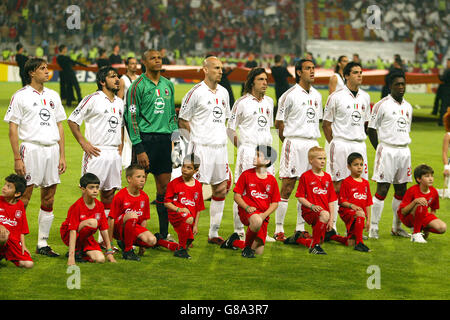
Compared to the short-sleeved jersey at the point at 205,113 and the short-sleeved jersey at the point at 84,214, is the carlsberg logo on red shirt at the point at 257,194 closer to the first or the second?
the short-sleeved jersey at the point at 205,113

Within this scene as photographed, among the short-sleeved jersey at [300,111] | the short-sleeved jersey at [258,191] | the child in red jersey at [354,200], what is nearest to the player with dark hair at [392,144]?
the child in red jersey at [354,200]

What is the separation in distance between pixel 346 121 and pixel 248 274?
2.61m

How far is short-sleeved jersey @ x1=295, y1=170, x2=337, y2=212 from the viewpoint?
732 cm

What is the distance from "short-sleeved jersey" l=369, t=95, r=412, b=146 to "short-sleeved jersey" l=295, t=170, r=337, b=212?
1242mm

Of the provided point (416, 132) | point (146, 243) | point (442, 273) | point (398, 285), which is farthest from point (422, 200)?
point (416, 132)

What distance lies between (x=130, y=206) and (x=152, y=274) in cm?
89

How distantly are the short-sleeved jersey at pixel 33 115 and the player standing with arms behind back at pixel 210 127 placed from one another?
148cm

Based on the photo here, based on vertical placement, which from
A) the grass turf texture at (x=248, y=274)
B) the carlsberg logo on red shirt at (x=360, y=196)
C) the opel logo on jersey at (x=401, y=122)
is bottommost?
the grass turf texture at (x=248, y=274)

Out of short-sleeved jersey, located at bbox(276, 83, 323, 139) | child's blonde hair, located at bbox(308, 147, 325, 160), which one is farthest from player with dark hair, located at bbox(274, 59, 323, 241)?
child's blonde hair, located at bbox(308, 147, 325, 160)

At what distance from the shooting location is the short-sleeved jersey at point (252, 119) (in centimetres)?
775

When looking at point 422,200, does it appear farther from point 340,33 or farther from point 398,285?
point 340,33

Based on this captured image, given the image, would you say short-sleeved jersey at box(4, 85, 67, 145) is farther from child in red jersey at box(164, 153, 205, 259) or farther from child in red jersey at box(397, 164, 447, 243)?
child in red jersey at box(397, 164, 447, 243)

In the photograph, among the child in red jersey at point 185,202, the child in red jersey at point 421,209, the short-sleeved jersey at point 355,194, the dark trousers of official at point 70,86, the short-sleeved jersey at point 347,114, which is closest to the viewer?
the child in red jersey at point 185,202

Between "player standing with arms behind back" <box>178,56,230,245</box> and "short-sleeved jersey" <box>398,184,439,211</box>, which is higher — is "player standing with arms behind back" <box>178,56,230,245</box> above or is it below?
above
